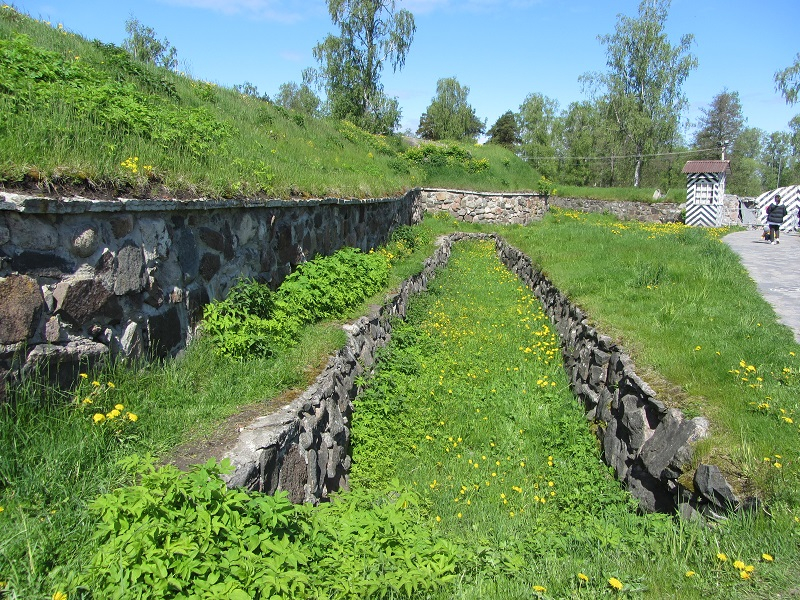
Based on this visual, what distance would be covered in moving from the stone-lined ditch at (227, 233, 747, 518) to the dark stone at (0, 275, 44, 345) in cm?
137

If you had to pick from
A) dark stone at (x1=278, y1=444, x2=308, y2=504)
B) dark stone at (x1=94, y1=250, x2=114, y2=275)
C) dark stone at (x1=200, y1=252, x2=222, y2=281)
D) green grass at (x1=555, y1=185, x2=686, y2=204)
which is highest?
green grass at (x1=555, y1=185, x2=686, y2=204)

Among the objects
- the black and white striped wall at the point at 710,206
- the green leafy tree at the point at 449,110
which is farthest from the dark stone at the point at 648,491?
the green leafy tree at the point at 449,110

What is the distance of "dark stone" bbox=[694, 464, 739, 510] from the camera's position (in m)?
3.53

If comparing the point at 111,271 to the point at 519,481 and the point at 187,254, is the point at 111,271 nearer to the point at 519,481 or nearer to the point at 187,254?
the point at 187,254

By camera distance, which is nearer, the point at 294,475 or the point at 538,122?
the point at 294,475

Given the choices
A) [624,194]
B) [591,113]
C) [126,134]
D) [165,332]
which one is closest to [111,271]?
[165,332]

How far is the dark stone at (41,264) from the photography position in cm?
321

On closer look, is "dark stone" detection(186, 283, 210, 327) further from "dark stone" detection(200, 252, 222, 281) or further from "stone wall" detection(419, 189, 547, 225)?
"stone wall" detection(419, 189, 547, 225)

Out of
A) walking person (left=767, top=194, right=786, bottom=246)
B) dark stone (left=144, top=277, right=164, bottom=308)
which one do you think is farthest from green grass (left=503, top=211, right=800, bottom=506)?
walking person (left=767, top=194, right=786, bottom=246)

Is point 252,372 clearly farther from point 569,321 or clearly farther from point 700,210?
point 700,210

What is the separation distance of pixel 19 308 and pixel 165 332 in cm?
130

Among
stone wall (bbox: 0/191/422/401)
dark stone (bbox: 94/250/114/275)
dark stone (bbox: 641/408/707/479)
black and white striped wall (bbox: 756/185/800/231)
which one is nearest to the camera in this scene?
stone wall (bbox: 0/191/422/401)

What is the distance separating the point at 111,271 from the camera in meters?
3.85

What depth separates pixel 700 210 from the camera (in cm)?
2786
